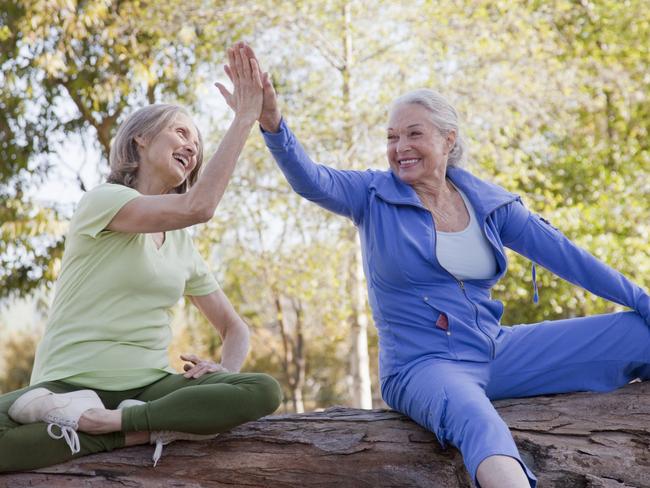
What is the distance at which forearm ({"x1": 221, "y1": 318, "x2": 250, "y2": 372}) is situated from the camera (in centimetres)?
310

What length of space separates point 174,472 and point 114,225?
785 millimetres

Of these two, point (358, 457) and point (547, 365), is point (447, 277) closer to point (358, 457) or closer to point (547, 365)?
point (547, 365)

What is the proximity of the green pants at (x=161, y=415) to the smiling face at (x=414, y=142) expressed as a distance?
3.08 feet

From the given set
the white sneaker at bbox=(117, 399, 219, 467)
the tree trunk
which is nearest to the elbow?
the white sneaker at bbox=(117, 399, 219, 467)

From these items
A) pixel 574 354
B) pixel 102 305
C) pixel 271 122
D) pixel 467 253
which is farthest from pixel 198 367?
pixel 574 354

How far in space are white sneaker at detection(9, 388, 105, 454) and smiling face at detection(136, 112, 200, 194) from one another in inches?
28.0

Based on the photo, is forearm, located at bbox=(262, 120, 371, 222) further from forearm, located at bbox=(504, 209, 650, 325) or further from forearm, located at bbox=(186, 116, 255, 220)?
forearm, located at bbox=(504, 209, 650, 325)

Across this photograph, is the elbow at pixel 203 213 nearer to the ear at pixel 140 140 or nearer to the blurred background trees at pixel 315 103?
the ear at pixel 140 140

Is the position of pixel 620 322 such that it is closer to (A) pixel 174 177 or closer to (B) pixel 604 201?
(A) pixel 174 177

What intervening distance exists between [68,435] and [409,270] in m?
1.20

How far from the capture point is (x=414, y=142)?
122 inches

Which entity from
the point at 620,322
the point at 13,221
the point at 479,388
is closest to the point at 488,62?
the point at 13,221

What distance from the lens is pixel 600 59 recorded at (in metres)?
11.0

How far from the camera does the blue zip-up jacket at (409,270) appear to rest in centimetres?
289
